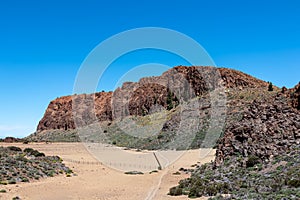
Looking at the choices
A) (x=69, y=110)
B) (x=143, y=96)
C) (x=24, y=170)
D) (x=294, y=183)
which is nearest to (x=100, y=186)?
(x=24, y=170)

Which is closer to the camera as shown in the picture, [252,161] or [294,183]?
[294,183]

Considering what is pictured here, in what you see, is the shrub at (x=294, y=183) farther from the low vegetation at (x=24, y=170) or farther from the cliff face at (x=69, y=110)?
the cliff face at (x=69, y=110)

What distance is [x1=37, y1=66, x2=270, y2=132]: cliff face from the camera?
9000 centimetres

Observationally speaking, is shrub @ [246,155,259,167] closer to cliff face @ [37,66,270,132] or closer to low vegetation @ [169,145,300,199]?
low vegetation @ [169,145,300,199]

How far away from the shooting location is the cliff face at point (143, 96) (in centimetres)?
9000

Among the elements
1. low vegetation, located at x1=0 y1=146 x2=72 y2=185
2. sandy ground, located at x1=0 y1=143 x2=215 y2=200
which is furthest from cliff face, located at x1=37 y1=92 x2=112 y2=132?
sandy ground, located at x1=0 y1=143 x2=215 y2=200

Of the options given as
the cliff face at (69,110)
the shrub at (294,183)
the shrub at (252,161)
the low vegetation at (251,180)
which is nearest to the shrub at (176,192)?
the low vegetation at (251,180)

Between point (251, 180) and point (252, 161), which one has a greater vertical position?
point (252, 161)

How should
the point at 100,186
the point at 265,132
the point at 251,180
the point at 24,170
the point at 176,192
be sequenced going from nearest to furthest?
the point at 251,180 → the point at 176,192 → the point at 265,132 → the point at 100,186 → the point at 24,170

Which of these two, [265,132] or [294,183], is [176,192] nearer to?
[294,183]

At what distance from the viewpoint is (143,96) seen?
4289 inches

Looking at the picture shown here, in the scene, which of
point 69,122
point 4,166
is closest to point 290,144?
point 4,166

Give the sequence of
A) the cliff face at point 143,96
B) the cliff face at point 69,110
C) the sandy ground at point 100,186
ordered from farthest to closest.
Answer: the cliff face at point 69,110
the cliff face at point 143,96
the sandy ground at point 100,186

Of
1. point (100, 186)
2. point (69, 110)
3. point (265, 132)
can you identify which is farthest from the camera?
point (69, 110)
